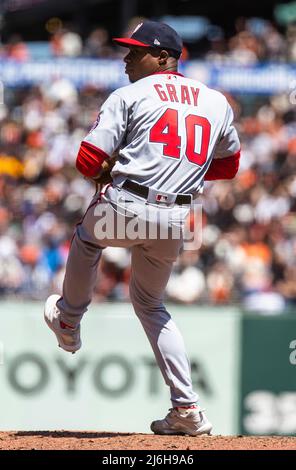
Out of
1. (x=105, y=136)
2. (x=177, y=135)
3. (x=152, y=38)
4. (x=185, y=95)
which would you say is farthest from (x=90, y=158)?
(x=152, y=38)

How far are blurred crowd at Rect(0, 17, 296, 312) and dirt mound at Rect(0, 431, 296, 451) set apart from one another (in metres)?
4.18

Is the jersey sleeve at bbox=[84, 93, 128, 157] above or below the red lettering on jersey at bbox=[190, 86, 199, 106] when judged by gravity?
below

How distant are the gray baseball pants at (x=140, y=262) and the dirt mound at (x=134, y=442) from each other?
281mm

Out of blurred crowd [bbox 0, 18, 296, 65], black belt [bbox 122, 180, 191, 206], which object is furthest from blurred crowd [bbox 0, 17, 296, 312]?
black belt [bbox 122, 180, 191, 206]

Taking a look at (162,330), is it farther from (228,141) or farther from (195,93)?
(195,93)

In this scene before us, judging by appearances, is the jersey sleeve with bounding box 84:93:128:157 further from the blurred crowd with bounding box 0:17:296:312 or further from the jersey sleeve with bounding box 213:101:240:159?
the blurred crowd with bounding box 0:17:296:312

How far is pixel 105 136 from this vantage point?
524 cm

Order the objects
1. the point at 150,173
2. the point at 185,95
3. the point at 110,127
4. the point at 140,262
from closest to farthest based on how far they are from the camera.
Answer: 1. the point at 110,127
2. the point at 150,173
3. the point at 185,95
4. the point at 140,262

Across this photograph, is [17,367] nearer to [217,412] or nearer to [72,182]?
[217,412]

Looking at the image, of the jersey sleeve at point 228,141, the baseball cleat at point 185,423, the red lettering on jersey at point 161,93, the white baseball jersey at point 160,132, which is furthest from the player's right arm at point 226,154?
the baseball cleat at point 185,423

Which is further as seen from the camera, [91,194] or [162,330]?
[91,194]

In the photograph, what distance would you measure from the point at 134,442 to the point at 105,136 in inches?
65.4

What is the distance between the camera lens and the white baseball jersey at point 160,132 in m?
→ 5.29

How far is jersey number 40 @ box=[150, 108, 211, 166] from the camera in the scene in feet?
17.5
